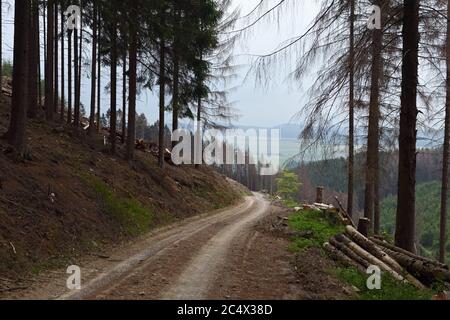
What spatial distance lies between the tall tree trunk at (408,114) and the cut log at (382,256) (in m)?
1.17

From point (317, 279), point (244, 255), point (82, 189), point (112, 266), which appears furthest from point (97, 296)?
point (82, 189)

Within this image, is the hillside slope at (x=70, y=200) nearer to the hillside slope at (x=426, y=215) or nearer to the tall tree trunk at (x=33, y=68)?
the tall tree trunk at (x=33, y=68)

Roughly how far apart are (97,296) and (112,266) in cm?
271

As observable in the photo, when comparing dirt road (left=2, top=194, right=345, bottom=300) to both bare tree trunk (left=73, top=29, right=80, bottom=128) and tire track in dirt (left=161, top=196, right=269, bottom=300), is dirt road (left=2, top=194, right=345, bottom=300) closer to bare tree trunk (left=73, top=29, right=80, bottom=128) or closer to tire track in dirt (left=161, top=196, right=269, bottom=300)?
tire track in dirt (left=161, top=196, right=269, bottom=300)

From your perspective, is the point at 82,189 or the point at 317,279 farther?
the point at 82,189

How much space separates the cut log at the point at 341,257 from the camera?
10.1 metres

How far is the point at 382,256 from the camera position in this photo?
10195 millimetres

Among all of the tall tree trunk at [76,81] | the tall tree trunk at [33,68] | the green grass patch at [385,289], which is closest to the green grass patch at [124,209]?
the tall tree trunk at [33,68]

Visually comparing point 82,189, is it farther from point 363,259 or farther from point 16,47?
point 363,259

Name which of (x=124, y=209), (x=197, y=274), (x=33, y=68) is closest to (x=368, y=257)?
(x=197, y=274)

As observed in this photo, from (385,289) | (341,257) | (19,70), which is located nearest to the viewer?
(385,289)

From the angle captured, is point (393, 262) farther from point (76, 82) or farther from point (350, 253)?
point (76, 82)

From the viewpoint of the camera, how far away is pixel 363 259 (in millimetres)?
10414

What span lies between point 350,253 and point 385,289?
311 cm
